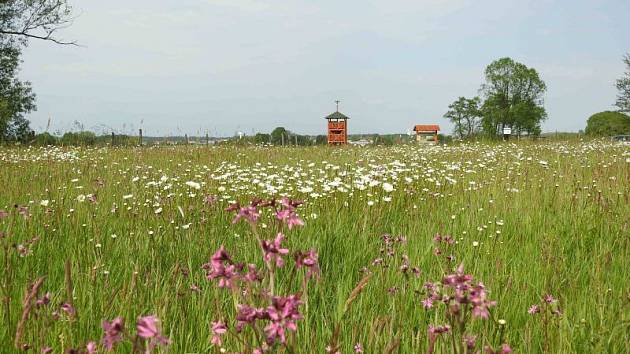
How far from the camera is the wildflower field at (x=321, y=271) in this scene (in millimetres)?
1318

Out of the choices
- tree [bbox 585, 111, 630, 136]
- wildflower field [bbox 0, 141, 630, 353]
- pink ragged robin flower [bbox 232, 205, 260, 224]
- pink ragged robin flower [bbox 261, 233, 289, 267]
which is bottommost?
wildflower field [bbox 0, 141, 630, 353]

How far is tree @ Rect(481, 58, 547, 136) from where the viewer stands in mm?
71562

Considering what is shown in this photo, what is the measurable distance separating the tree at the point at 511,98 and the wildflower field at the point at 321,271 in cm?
6971

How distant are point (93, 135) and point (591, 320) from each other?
25.3 meters

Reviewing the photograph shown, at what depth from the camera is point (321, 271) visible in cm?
341

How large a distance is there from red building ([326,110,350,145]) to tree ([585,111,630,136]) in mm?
31768

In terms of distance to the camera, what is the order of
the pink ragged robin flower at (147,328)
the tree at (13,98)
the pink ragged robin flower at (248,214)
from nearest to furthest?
the pink ragged robin flower at (147,328)
the pink ragged robin flower at (248,214)
the tree at (13,98)

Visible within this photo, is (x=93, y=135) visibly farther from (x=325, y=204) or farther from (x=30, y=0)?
(x=325, y=204)

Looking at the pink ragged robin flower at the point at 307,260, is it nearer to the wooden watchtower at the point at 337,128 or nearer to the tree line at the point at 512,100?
the wooden watchtower at the point at 337,128

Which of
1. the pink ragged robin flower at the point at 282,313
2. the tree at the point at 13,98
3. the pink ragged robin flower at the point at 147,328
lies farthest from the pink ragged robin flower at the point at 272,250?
the tree at the point at 13,98

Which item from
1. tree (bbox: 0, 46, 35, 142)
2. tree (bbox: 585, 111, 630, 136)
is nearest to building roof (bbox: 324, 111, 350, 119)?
tree (bbox: 0, 46, 35, 142)

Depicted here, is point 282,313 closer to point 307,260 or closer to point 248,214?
point 307,260

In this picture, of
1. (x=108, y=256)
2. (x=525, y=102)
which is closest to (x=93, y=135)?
(x=108, y=256)

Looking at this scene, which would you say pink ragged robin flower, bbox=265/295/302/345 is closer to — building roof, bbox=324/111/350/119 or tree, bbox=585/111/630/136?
building roof, bbox=324/111/350/119
